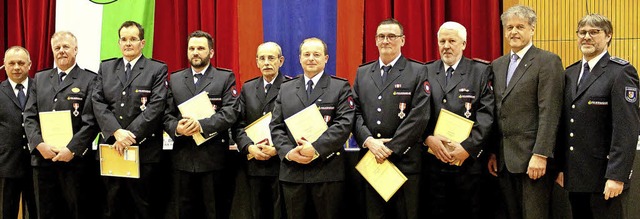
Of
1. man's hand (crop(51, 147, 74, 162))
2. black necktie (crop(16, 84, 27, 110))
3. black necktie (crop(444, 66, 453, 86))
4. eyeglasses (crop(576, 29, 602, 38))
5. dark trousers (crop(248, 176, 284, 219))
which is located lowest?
dark trousers (crop(248, 176, 284, 219))

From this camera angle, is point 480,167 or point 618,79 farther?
point 480,167

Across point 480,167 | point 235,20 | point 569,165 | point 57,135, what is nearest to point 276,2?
point 235,20

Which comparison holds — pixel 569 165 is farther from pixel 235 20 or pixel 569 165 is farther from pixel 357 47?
pixel 235 20

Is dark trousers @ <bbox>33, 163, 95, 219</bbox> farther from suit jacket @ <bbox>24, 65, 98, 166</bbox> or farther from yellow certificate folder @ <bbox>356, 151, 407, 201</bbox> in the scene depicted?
yellow certificate folder @ <bbox>356, 151, 407, 201</bbox>

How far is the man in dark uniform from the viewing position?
3.86m

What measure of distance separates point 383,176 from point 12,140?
9.33 feet

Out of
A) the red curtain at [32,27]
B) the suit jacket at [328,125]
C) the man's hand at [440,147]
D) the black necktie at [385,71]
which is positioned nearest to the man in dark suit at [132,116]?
the suit jacket at [328,125]

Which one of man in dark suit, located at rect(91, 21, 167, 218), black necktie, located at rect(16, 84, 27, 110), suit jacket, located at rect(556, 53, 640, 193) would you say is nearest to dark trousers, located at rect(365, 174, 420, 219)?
suit jacket, located at rect(556, 53, 640, 193)

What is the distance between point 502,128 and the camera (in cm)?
378

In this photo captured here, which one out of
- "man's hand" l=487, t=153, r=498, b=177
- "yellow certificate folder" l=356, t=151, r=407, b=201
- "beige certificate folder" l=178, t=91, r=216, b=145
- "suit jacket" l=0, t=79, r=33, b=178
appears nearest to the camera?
"yellow certificate folder" l=356, t=151, r=407, b=201

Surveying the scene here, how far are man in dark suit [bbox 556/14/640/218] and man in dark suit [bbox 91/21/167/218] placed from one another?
270 centimetres

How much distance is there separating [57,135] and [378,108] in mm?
2345

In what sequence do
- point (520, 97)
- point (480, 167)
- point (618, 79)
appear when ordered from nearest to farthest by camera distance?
point (618, 79)
point (520, 97)
point (480, 167)

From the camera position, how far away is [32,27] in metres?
6.11
